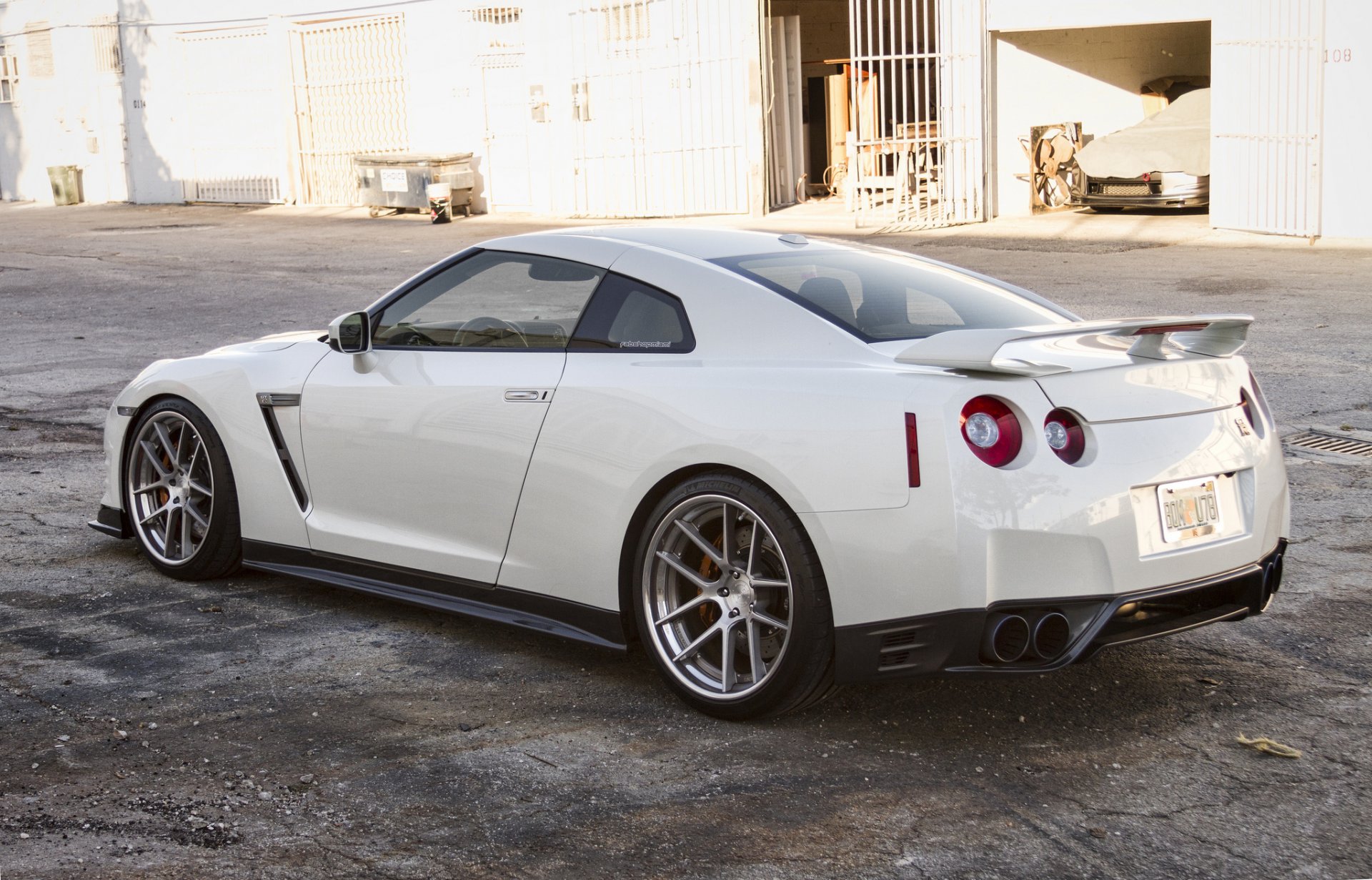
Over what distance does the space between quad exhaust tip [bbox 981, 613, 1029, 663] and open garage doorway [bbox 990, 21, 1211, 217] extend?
19589mm

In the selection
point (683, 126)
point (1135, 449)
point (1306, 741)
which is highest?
point (683, 126)

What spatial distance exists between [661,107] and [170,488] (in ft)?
66.6

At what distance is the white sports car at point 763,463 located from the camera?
3967mm

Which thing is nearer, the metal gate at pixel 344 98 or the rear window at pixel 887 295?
the rear window at pixel 887 295

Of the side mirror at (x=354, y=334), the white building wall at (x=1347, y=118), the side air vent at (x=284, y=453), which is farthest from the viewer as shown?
the white building wall at (x=1347, y=118)

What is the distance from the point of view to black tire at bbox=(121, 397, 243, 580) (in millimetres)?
5898

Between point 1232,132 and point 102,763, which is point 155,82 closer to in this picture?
point 1232,132

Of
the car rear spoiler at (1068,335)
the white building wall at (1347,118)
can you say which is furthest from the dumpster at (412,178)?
the car rear spoiler at (1068,335)

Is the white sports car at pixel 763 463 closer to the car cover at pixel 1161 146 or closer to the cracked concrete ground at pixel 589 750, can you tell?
the cracked concrete ground at pixel 589 750

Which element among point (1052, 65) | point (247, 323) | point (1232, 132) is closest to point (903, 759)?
point (247, 323)

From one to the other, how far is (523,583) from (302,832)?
1363 mm

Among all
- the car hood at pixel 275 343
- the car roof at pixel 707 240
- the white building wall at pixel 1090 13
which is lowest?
the car hood at pixel 275 343

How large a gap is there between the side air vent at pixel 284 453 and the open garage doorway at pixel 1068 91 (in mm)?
18437

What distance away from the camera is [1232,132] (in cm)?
1952
